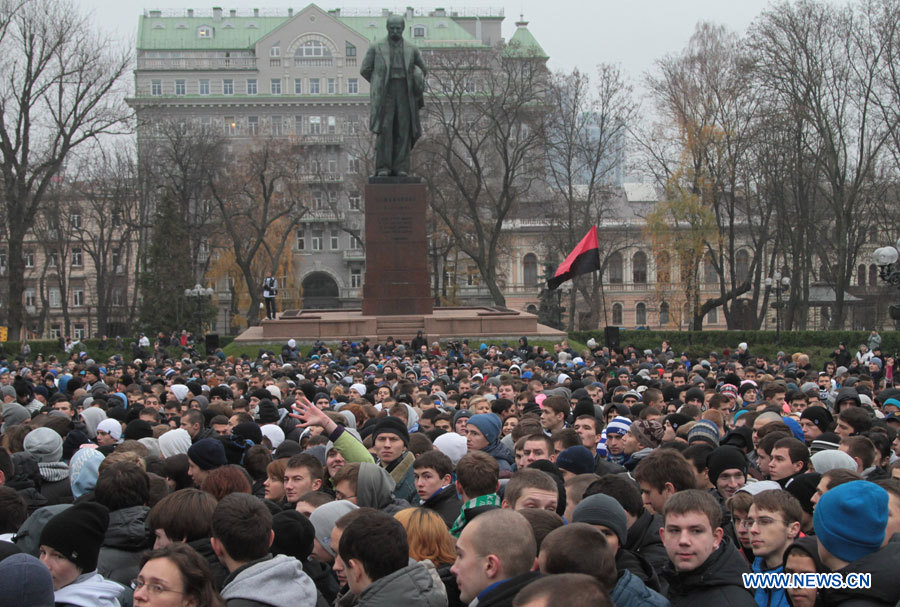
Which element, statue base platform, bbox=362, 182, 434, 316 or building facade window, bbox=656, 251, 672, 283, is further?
building facade window, bbox=656, 251, 672, 283

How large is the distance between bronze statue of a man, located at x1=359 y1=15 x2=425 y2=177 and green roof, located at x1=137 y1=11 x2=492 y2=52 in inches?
2186

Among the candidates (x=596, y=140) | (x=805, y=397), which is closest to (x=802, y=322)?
(x=596, y=140)

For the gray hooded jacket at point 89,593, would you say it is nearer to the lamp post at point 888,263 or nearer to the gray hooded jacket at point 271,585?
the gray hooded jacket at point 271,585

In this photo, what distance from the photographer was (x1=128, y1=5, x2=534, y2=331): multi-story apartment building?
264 ft

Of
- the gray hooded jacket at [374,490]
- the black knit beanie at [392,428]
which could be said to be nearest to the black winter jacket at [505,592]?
the gray hooded jacket at [374,490]

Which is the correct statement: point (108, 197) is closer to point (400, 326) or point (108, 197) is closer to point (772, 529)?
point (400, 326)

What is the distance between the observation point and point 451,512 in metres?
6.16

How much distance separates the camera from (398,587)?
13.8 ft

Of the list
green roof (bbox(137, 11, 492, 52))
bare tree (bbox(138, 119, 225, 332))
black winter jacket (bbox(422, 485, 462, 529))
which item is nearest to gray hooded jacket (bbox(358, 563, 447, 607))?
black winter jacket (bbox(422, 485, 462, 529))

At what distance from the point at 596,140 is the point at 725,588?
53584 millimetres

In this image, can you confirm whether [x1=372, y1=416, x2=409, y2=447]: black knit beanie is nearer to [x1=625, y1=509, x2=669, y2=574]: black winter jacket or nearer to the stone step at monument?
[x1=625, y1=509, x2=669, y2=574]: black winter jacket

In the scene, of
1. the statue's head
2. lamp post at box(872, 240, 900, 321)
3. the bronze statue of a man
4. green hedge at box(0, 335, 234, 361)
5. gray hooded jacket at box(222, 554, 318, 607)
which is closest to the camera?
gray hooded jacket at box(222, 554, 318, 607)

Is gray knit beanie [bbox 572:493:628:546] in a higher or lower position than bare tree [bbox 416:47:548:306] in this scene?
lower

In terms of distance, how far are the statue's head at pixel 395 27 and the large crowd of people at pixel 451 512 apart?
859 inches
